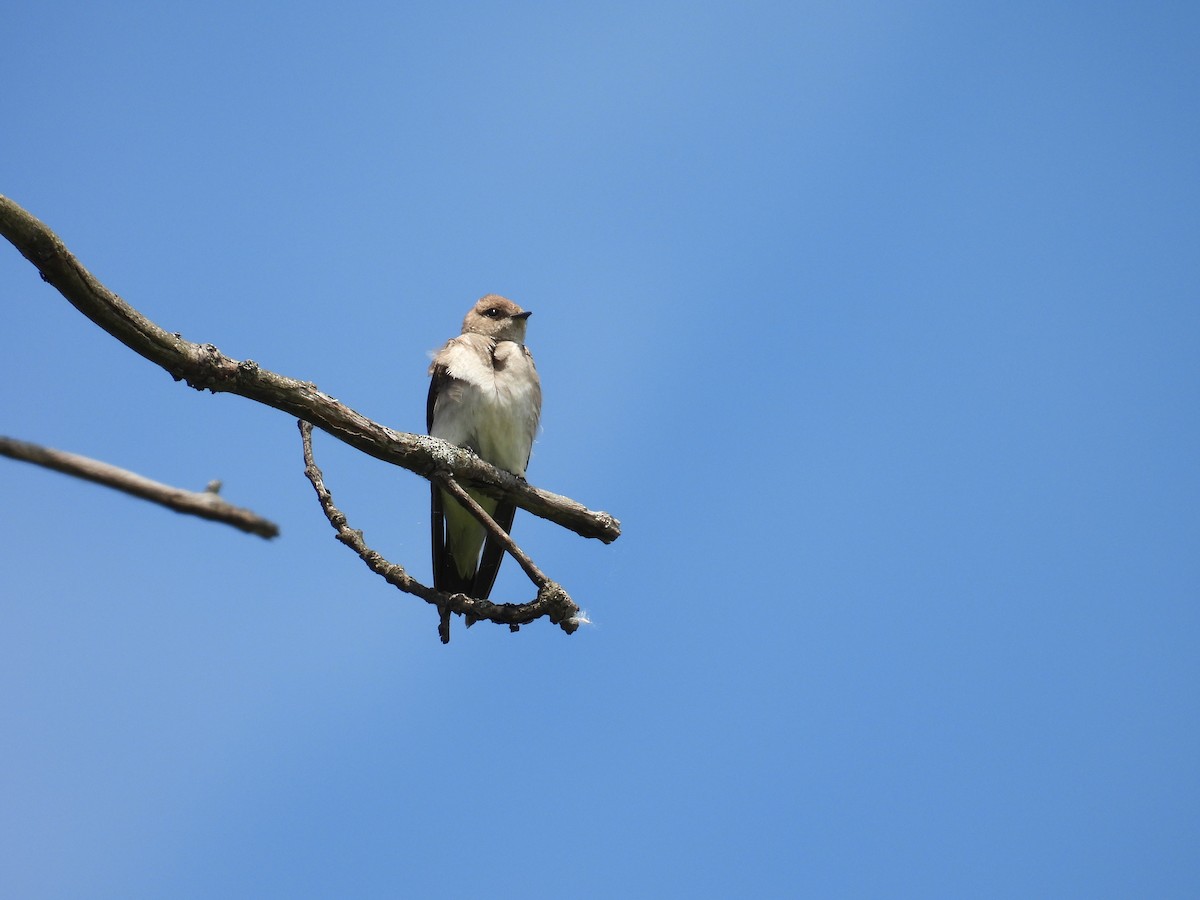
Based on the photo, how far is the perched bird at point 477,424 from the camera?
8.15 meters

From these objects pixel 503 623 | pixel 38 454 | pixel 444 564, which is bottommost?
pixel 38 454

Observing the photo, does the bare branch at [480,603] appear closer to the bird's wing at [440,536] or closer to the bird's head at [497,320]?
the bird's wing at [440,536]

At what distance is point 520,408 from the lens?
27.3 ft

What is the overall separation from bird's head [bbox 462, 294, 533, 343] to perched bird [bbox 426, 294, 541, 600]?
30cm

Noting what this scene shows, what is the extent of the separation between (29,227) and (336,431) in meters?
1.90

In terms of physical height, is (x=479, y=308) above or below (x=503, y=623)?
above

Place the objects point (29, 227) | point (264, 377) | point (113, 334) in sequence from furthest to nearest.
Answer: point (264, 377)
point (113, 334)
point (29, 227)

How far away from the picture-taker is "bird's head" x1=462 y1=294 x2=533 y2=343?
927 cm

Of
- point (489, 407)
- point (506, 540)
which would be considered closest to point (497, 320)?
point (489, 407)

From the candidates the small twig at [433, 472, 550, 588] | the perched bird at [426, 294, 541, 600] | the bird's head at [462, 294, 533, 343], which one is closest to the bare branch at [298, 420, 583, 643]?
the small twig at [433, 472, 550, 588]

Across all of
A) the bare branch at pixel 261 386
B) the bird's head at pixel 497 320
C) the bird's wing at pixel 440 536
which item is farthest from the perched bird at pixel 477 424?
the bare branch at pixel 261 386

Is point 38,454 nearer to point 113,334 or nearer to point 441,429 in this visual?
point 113,334

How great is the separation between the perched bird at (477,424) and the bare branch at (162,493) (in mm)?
Answer: 6190

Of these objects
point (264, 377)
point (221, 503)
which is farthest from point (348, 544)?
point (221, 503)
